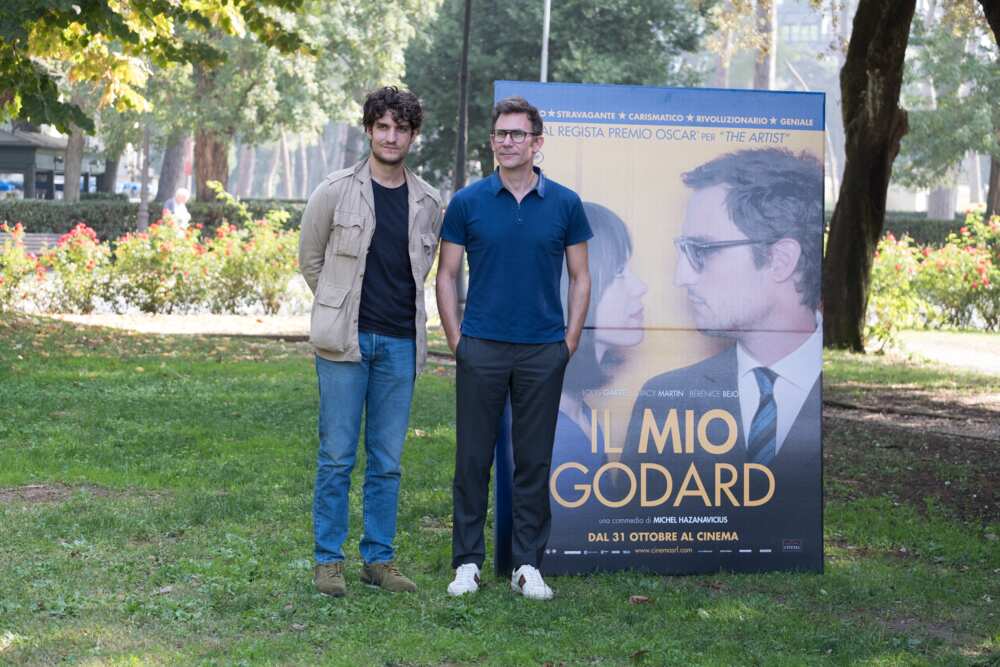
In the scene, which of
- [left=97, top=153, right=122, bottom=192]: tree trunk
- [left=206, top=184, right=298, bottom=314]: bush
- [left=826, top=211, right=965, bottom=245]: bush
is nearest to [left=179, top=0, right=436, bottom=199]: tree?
[left=826, top=211, right=965, bottom=245]: bush

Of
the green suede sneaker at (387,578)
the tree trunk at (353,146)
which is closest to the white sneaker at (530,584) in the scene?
the green suede sneaker at (387,578)

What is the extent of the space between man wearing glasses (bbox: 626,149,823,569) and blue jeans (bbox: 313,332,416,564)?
118cm

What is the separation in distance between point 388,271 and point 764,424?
1949 mm

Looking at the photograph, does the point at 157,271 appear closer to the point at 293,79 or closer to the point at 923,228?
the point at 293,79

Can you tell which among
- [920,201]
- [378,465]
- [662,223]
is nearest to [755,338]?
[662,223]

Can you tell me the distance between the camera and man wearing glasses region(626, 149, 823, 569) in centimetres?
686

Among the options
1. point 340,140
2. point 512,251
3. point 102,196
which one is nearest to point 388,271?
point 512,251

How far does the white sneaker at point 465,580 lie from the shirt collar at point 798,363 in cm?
153

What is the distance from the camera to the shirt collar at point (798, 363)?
22.8 feet

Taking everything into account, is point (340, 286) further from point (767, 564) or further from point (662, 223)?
point (767, 564)

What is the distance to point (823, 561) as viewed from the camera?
712 centimetres

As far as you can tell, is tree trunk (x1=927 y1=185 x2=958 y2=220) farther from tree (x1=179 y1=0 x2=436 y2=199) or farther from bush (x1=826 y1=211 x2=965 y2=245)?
tree (x1=179 y1=0 x2=436 y2=199)

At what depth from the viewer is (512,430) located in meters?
6.50

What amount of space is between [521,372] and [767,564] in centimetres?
160
